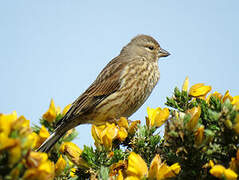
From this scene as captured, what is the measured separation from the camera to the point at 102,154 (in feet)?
8.48

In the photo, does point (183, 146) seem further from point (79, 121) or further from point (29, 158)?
point (79, 121)

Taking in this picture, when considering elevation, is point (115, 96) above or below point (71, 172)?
above

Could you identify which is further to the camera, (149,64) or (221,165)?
(149,64)

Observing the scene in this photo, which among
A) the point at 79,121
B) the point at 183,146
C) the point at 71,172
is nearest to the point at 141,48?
the point at 79,121

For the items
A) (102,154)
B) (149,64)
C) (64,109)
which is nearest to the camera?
(102,154)

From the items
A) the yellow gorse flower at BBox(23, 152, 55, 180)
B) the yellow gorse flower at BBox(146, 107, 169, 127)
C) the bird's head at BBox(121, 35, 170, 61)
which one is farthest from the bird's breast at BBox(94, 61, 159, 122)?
the yellow gorse flower at BBox(23, 152, 55, 180)

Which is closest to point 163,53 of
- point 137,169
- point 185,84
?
point 185,84

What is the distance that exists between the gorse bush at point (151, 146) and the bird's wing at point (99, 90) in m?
1.28

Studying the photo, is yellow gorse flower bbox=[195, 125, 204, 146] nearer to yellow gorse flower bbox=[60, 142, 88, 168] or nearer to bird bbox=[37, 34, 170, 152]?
yellow gorse flower bbox=[60, 142, 88, 168]

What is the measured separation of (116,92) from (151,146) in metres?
2.11

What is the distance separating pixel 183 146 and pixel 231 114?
1.06ft

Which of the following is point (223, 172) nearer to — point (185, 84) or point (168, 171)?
point (168, 171)

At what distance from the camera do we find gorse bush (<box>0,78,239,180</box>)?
146 centimetres

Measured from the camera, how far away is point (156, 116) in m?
2.96
